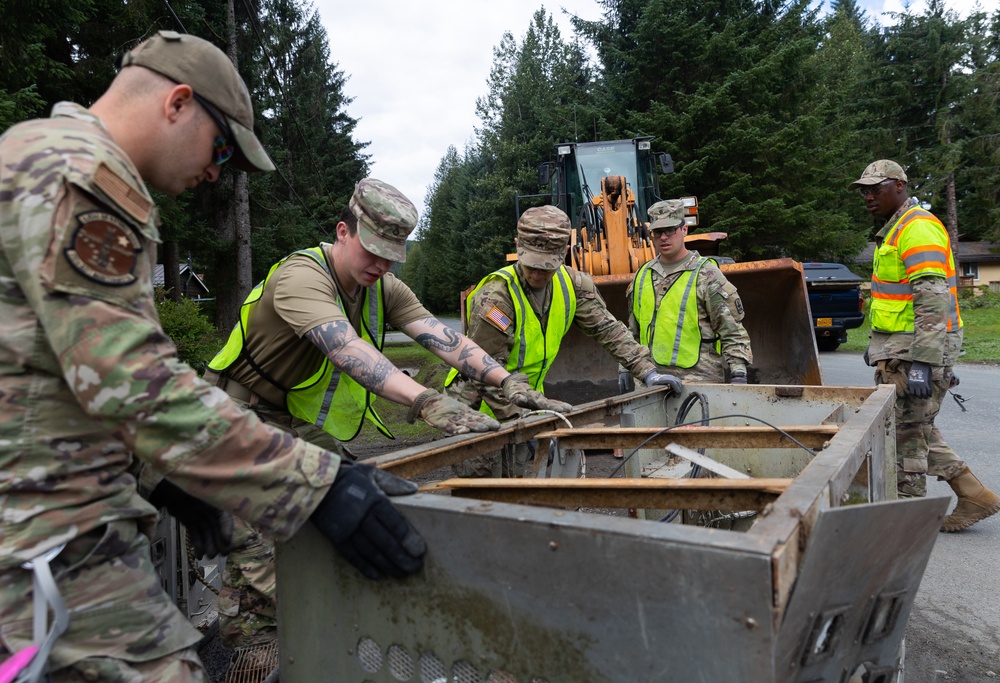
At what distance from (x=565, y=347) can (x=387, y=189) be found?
15.7 ft

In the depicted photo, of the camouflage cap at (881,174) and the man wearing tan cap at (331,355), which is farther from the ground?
the camouflage cap at (881,174)

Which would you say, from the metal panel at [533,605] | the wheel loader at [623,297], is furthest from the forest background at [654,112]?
the metal panel at [533,605]

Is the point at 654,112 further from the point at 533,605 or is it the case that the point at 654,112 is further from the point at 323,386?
the point at 533,605

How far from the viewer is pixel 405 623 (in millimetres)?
1510

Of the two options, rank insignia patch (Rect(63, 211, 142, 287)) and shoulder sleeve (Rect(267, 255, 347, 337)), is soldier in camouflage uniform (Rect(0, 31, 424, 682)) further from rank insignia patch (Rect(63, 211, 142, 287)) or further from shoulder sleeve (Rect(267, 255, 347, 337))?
shoulder sleeve (Rect(267, 255, 347, 337))

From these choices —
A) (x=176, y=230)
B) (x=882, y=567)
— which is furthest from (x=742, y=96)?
(x=882, y=567)

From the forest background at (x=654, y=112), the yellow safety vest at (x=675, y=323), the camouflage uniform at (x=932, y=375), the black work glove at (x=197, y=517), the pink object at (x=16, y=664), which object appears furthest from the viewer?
the forest background at (x=654, y=112)

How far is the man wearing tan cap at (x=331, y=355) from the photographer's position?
2.37 metres

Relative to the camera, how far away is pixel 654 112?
64.2ft

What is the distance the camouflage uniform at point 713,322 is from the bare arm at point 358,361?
8.63ft

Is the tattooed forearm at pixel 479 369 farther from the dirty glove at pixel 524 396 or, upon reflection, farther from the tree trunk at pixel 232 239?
the tree trunk at pixel 232 239

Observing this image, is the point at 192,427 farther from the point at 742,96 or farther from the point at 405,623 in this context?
the point at 742,96

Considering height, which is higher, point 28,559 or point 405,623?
point 28,559

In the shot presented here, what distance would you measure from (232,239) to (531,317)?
12.3m
